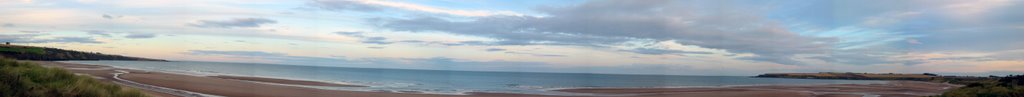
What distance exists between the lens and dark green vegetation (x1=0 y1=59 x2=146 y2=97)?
10133 mm

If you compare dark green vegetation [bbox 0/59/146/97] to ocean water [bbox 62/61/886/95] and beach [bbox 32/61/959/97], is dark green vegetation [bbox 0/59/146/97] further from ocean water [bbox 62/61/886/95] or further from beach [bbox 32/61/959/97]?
ocean water [bbox 62/61/886/95]

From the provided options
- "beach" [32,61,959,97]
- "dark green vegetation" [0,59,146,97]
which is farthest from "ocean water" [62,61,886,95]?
"dark green vegetation" [0,59,146,97]

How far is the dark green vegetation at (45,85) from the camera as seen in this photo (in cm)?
1013

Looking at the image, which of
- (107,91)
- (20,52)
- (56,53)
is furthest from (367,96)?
(56,53)

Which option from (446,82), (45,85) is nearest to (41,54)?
(446,82)

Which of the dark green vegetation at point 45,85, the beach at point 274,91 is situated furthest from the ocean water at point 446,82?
the dark green vegetation at point 45,85

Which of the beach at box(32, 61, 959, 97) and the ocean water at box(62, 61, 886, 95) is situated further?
the ocean water at box(62, 61, 886, 95)

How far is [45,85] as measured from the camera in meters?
11.6

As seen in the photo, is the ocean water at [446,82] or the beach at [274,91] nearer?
the beach at [274,91]

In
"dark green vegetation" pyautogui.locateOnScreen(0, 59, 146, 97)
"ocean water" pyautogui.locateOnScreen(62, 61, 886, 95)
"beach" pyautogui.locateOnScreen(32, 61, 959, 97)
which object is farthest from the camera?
"ocean water" pyautogui.locateOnScreen(62, 61, 886, 95)

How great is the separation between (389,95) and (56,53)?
3532 inches

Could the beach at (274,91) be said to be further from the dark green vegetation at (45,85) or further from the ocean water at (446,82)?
the dark green vegetation at (45,85)

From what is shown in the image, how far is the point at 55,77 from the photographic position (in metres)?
12.7

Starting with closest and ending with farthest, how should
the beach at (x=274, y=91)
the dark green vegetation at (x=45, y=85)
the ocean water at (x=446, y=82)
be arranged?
the dark green vegetation at (x=45, y=85) → the beach at (x=274, y=91) → the ocean water at (x=446, y=82)
